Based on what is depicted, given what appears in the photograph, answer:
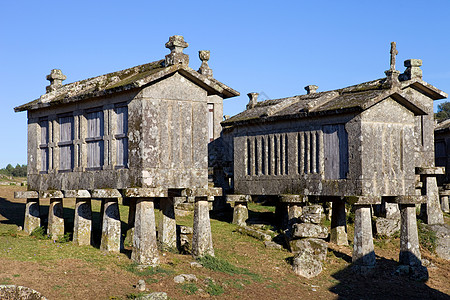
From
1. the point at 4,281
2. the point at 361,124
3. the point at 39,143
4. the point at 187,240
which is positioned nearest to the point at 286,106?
the point at 361,124

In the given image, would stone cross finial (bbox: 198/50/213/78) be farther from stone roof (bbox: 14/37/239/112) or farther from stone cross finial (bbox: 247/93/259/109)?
stone roof (bbox: 14/37/239/112)

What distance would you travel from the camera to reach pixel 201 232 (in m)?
19.7

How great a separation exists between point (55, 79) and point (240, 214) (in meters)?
9.22

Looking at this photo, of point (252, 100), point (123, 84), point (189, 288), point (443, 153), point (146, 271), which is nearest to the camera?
point (189, 288)

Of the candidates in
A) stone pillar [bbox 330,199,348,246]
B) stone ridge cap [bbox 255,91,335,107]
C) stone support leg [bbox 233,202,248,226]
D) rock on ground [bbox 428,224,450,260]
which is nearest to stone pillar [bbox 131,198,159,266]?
stone support leg [bbox 233,202,248,226]

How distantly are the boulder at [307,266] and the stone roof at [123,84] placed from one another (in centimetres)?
593

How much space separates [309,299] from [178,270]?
3805mm

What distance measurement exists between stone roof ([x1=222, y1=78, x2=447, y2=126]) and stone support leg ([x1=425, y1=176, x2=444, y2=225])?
153 inches

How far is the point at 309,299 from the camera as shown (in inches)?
706

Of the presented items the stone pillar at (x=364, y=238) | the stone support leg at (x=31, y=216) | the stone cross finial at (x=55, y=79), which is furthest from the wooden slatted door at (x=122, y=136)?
the stone pillar at (x=364, y=238)

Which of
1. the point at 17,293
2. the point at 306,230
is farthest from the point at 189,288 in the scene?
the point at 306,230

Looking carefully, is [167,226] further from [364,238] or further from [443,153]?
[443,153]

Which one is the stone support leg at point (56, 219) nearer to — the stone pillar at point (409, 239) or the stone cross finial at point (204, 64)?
the stone cross finial at point (204, 64)

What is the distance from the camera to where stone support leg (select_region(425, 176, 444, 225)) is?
28906mm
